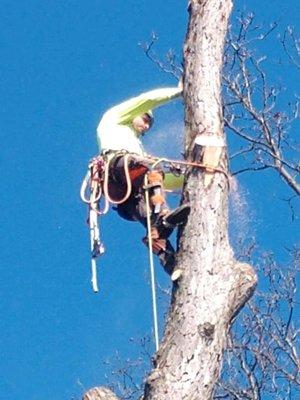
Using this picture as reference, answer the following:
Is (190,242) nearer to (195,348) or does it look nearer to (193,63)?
(195,348)

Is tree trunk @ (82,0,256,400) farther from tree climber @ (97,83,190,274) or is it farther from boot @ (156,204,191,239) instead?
tree climber @ (97,83,190,274)

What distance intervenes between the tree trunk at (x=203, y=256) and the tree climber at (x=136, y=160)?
0.51 meters

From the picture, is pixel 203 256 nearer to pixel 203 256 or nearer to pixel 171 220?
pixel 203 256

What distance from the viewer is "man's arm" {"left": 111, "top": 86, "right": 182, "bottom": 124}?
271 inches

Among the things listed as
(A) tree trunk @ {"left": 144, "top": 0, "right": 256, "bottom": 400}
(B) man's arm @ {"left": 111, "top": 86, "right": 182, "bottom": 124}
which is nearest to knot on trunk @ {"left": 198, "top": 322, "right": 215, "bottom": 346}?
(A) tree trunk @ {"left": 144, "top": 0, "right": 256, "bottom": 400}

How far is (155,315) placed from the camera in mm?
6109

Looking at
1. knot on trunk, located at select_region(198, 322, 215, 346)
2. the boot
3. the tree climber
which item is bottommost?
knot on trunk, located at select_region(198, 322, 215, 346)

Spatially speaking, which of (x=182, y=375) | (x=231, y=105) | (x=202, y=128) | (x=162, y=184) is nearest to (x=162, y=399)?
(x=182, y=375)

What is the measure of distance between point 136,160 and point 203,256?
1474 mm

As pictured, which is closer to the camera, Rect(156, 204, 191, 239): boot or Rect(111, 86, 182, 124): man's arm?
Rect(156, 204, 191, 239): boot

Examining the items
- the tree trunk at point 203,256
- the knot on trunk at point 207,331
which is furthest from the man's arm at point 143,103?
the knot on trunk at point 207,331

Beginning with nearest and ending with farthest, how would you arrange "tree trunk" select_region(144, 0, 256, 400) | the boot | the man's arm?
"tree trunk" select_region(144, 0, 256, 400)
the boot
the man's arm

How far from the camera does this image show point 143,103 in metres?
7.16

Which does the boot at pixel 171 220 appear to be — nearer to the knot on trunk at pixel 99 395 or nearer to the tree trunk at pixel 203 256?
the tree trunk at pixel 203 256
